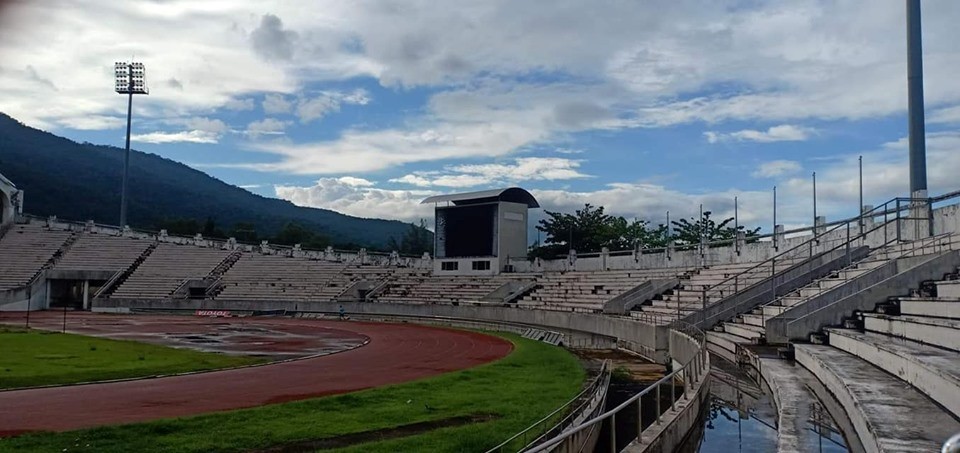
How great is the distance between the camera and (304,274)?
2562 inches

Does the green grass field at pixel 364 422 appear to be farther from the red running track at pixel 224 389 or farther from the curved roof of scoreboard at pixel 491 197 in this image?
the curved roof of scoreboard at pixel 491 197

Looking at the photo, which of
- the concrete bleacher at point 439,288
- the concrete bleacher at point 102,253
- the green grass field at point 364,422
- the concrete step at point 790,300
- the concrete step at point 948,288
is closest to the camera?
the green grass field at point 364,422

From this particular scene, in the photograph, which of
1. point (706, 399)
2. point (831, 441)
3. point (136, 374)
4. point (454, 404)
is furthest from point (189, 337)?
point (831, 441)

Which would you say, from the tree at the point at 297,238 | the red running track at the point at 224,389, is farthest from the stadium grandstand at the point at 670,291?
the tree at the point at 297,238

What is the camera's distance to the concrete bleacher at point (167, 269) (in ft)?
210

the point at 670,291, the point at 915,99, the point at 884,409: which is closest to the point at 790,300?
the point at 915,99

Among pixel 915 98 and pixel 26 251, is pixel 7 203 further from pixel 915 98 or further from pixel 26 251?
pixel 915 98

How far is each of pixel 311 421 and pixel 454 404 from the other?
307 cm

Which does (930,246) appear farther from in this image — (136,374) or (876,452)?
(136,374)

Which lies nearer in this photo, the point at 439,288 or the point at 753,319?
the point at 753,319

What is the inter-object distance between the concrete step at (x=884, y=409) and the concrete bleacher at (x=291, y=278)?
49928 millimetres

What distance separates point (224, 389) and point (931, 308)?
16014 millimetres

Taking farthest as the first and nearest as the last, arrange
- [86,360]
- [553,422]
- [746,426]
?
[86,360] < [553,422] < [746,426]

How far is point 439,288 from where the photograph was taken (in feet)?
176
